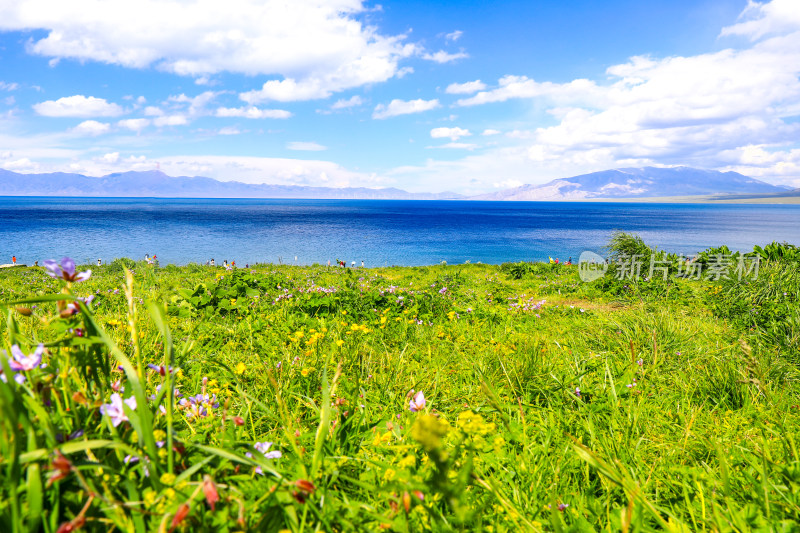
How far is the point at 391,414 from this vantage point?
294 cm

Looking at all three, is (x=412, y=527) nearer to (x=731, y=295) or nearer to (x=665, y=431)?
(x=665, y=431)

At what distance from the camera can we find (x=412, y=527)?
1.53m

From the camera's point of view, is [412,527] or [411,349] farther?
[411,349]

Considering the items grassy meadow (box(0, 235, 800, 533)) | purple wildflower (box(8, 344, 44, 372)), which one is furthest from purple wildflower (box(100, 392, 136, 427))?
purple wildflower (box(8, 344, 44, 372))

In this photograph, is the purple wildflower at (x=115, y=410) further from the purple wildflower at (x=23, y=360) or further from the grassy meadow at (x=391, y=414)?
the purple wildflower at (x=23, y=360)

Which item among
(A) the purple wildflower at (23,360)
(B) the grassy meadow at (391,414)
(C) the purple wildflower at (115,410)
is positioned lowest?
(B) the grassy meadow at (391,414)

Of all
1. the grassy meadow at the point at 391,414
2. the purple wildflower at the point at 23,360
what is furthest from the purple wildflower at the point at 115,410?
the purple wildflower at the point at 23,360

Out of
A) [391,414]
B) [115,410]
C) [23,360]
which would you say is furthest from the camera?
[391,414]

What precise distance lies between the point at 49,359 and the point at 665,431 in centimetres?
381

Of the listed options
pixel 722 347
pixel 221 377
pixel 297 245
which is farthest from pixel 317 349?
pixel 297 245

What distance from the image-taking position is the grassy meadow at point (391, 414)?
1218 mm

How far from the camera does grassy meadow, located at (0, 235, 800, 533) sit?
122 centimetres

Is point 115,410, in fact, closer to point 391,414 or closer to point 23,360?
point 23,360

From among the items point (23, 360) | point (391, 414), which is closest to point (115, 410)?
point (23, 360)
